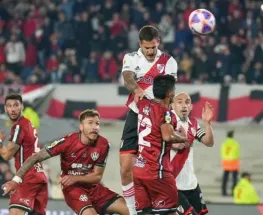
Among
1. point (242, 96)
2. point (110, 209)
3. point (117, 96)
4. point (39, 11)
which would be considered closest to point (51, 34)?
point (39, 11)

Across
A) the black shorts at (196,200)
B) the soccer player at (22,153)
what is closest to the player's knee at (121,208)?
the black shorts at (196,200)

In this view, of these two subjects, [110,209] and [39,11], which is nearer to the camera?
[110,209]

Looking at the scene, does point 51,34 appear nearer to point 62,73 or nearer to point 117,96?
point 62,73

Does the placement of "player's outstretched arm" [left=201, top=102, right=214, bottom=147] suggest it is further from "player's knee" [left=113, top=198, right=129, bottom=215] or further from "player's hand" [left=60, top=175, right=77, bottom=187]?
"player's hand" [left=60, top=175, right=77, bottom=187]

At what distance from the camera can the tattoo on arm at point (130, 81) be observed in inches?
453

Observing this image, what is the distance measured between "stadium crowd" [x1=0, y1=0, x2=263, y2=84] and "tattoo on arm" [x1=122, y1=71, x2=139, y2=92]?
12.3 meters

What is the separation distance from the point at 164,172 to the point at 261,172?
12.1 metres

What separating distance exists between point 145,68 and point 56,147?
1.40 meters

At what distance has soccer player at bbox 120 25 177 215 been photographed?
1169 cm

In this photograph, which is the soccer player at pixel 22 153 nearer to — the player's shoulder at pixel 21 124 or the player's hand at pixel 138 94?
the player's shoulder at pixel 21 124

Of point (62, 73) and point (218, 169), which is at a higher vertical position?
point (62, 73)

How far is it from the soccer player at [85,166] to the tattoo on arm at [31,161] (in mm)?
75

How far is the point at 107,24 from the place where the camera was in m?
26.8

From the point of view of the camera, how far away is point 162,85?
35.7 feet
